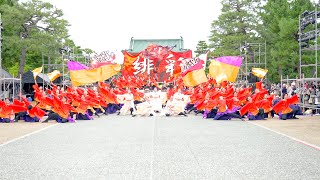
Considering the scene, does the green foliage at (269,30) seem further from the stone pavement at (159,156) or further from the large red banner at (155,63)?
the stone pavement at (159,156)

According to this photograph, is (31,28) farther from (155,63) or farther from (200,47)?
(200,47)

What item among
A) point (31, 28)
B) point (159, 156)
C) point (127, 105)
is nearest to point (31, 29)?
point (31, 28)

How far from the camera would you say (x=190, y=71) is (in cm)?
2419

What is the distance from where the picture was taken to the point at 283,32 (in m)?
29.3

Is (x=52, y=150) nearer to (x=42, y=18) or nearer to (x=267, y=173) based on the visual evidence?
(x=267, y=173)

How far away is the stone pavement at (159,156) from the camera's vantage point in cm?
693

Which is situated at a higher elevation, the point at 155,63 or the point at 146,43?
the point at 146,43

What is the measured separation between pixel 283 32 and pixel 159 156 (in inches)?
905

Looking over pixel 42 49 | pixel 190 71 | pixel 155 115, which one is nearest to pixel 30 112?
pixel 155 115

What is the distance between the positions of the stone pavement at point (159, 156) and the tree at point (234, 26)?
25.6 meters

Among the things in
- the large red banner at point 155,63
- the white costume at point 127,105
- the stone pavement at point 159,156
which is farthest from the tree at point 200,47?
the stone pavement at point 159,156

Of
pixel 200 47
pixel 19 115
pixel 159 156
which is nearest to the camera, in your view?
pixel 159 156

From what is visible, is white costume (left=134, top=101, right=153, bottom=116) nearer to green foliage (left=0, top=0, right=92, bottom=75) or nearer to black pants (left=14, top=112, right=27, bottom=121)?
black pants (left=14, top=112, right=27, bottom=121)

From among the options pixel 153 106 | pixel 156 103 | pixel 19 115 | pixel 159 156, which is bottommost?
pixel 159 156
